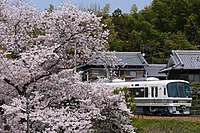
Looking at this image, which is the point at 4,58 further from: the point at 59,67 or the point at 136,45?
the point at 136,45

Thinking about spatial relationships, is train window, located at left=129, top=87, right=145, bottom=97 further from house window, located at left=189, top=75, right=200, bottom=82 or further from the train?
house window, located at left=189, top=75, right=200, bottom=82

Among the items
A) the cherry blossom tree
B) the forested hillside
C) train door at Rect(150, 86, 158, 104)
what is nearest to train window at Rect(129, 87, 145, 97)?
train door at Rect(150, 86, 158, 104)

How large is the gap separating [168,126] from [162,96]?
12.2 ft

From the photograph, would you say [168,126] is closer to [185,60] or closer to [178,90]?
[178,90]

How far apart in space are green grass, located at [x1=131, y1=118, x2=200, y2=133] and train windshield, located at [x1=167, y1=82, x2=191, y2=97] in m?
3.46

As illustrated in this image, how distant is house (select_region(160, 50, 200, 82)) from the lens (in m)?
26.5

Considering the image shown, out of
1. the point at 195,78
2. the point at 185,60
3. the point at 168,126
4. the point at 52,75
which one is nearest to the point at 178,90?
the point at 168,126

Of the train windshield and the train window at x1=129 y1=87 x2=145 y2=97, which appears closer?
the train windshield

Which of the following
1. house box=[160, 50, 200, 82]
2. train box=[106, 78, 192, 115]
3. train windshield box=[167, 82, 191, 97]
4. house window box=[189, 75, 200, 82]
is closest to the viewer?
train box=[106, 78, 192, 115]

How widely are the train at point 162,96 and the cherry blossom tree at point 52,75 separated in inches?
413

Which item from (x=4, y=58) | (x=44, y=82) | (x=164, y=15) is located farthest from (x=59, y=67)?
(x=164, y=15)

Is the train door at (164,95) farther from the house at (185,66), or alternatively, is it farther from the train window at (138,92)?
the house at (185,66)

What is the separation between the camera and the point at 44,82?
8.77 m

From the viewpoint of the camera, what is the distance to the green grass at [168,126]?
16.6m
